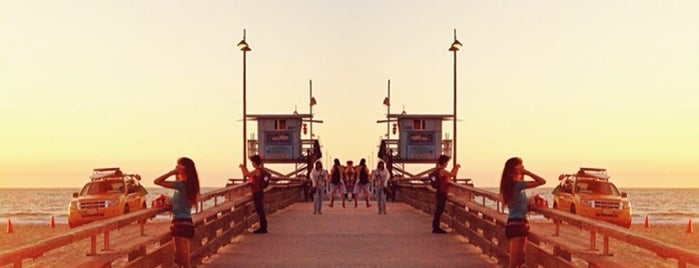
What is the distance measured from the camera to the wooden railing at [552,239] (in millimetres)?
9055

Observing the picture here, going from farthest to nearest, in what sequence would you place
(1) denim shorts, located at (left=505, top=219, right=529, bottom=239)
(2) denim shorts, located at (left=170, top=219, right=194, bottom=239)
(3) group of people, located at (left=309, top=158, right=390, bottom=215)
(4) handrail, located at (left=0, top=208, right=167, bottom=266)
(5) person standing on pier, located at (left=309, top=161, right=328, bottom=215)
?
(5) person standing on pier, located at (left=309, top=161, right=328, bottom=215), (3) group of people, located at (left=309, top=158, right=390, bottom=215), (2) denim shorts, located at (left=170, top=219, right=194, bottom=239), (1) denim shorts, located at (left=505, top=219, right=529, bottom=239), (4) handrail, located at (left=0, top=208, right=167, bottom=266)

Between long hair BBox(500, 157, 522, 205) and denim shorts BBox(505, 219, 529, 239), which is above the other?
long hair BBox(500, 157, 522, 205)

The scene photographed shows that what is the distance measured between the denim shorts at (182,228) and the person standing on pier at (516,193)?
3991 millimetres

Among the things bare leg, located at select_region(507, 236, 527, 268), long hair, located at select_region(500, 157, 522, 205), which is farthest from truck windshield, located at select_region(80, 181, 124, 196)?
long hair, located at select_region(500, 157, 522, 205)

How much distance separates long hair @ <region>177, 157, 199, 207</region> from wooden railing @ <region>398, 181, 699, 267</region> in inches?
171

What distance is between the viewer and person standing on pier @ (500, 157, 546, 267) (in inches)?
496

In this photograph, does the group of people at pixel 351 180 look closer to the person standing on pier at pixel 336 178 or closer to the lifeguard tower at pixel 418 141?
the person standing on pier at pixel 336 178

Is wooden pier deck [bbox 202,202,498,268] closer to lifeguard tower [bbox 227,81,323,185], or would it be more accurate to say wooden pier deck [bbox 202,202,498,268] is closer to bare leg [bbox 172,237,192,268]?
bare leg [bbox 172,237,192,268]

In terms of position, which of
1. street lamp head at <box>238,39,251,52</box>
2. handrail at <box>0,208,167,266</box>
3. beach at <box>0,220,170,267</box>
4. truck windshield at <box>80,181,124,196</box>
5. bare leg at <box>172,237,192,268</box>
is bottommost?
beach at <box>0,220,170,267</box>

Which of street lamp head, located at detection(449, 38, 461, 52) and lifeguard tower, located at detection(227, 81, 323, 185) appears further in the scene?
lifeguard tower, located at detection(227, 81, 323, 185)

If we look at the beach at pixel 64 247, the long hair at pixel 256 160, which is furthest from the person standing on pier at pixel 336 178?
the long hair at pixel 256 160

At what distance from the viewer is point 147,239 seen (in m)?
12.5

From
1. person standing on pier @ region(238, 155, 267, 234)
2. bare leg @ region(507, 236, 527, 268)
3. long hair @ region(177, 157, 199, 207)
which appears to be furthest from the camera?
person standing on pier @ region(238, 155, 267, 234)

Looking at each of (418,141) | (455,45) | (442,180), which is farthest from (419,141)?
(442,180)
